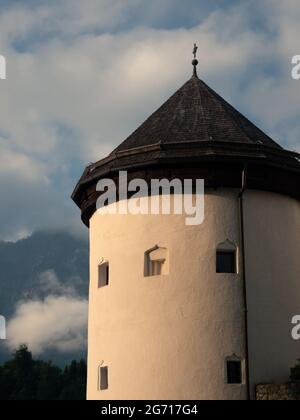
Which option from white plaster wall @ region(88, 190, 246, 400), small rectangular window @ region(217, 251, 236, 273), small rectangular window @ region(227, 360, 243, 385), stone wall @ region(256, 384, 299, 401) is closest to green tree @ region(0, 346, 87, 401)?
white plaster wall @ region(88, 190, 246, 400)

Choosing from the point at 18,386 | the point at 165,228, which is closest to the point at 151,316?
the point at 165,228

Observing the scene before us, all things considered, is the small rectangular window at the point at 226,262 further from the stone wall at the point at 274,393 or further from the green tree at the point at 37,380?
the green tree at the point at 37,380

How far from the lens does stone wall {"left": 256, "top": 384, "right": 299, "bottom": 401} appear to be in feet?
66.8

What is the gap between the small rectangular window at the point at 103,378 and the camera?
76.2 feet

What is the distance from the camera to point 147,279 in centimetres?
2262

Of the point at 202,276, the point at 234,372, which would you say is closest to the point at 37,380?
the point at 202,276

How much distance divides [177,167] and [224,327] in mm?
4727

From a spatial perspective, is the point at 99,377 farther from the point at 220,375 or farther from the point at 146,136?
the point at 146,136

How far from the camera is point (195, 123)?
951 inches

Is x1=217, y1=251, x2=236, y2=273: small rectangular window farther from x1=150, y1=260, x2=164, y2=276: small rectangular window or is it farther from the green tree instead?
Answer: the green tree

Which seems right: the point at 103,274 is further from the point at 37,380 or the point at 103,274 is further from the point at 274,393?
the point at 37,380

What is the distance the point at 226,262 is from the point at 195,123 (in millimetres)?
4466

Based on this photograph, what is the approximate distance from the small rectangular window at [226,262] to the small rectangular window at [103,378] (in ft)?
14.7

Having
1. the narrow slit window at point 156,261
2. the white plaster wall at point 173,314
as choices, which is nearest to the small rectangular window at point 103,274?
the white plaster wall at point 173,314
